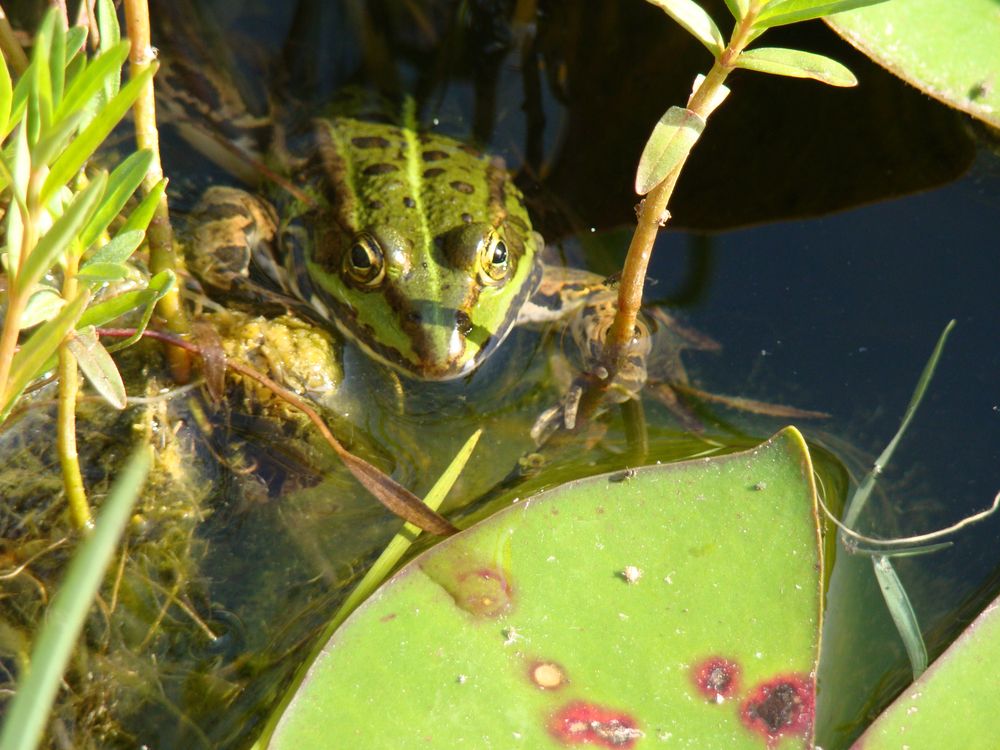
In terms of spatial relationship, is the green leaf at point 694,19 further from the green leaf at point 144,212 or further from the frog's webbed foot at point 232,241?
the frog's webbed foot at point 232,241

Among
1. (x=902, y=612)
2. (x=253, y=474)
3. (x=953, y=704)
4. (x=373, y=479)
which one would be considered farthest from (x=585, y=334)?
(x=953, y=704)

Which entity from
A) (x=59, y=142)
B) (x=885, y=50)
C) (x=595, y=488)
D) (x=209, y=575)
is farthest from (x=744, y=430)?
(x=59, y=142)

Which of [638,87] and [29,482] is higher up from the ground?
[638,87]

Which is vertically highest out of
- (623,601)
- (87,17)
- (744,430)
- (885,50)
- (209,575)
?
(885,50)

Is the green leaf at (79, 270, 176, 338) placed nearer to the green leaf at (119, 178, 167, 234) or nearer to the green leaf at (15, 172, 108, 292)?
the green leaf at (119, 178, 167, 234)

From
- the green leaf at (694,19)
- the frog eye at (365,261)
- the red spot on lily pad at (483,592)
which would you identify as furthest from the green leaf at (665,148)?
the frog eye at (365,261)

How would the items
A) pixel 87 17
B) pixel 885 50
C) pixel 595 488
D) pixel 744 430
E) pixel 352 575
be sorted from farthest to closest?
pixel 744 430, pixel 885 50, pixel 352 575, pixel 87 17, pixel 595 488

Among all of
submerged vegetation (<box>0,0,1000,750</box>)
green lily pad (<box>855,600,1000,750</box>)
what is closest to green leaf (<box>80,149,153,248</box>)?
submerged vegetation (<box>0,0,1000,750</box>)

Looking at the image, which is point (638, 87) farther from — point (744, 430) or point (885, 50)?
point (744, 430)
